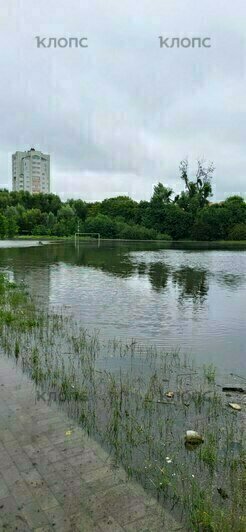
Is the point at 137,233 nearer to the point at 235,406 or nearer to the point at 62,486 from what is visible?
the point at 235,406

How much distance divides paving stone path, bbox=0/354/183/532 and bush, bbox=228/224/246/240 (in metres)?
108

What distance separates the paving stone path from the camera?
4.11 metres

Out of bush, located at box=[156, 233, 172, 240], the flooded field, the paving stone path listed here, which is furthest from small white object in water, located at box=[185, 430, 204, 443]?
bush, located at box=[156, 233, 172, 240]

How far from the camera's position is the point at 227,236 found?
113 meters

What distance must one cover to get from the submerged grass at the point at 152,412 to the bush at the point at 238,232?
103 meters

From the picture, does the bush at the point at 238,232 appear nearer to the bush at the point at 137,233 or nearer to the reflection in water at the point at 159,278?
the bush at the point at 137,233

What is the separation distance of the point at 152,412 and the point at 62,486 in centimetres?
259

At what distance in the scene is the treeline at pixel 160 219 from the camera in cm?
11181

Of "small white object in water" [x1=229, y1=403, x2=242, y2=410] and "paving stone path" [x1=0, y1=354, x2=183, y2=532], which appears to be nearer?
"paving stone path" [x1=0, y1=354, x2=183, y2=532]

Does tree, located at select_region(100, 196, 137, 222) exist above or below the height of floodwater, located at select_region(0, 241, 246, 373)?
above

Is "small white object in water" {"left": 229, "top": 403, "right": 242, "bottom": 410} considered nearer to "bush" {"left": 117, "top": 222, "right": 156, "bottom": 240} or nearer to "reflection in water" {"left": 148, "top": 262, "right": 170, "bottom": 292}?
"reflection in water" {"left": 148, "top": 262, "right": 170, "bottom": 292}

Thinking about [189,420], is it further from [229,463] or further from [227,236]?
[227,236]

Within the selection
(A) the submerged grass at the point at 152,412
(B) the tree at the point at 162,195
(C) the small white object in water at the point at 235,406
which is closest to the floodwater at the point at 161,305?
(A) the submerged grass at the point at 152,412

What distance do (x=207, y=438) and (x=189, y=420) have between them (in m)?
0.68
